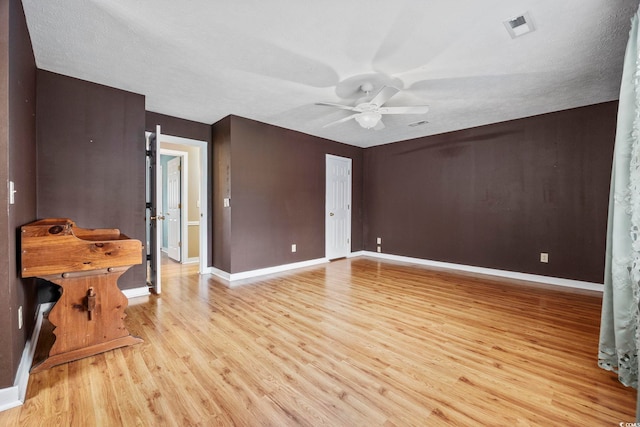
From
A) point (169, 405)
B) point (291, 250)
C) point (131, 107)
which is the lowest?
point (169, 405)

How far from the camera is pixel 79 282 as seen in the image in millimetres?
1960

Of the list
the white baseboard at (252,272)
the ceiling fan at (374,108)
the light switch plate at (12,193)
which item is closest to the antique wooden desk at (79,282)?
the light switch plate at (12,193)

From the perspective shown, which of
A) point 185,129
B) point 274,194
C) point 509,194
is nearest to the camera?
point 185,129

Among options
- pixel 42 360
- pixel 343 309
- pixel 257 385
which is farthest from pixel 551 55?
pixel 42 360

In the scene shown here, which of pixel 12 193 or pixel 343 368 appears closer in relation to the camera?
pixel 12 193

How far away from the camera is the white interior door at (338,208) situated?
5440mm

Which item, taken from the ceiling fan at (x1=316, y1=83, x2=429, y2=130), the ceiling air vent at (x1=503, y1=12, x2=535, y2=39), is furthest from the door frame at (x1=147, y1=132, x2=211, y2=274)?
the ceiling air vent at (x1=503, y1=12, x2=535, y2=39)

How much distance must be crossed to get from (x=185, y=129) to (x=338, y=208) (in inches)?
118

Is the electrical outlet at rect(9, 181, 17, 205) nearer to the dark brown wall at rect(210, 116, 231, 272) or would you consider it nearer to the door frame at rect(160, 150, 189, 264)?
the dark brown wall at rect(210, 116, 231, 272)

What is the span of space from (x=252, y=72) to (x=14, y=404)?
282 centimetres

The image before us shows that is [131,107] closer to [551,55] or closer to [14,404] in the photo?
[14,404]

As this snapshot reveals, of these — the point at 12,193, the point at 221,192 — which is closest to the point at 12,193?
the point at 12,193

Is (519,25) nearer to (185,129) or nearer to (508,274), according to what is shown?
(508,274)

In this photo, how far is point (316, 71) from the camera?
2.69 m
